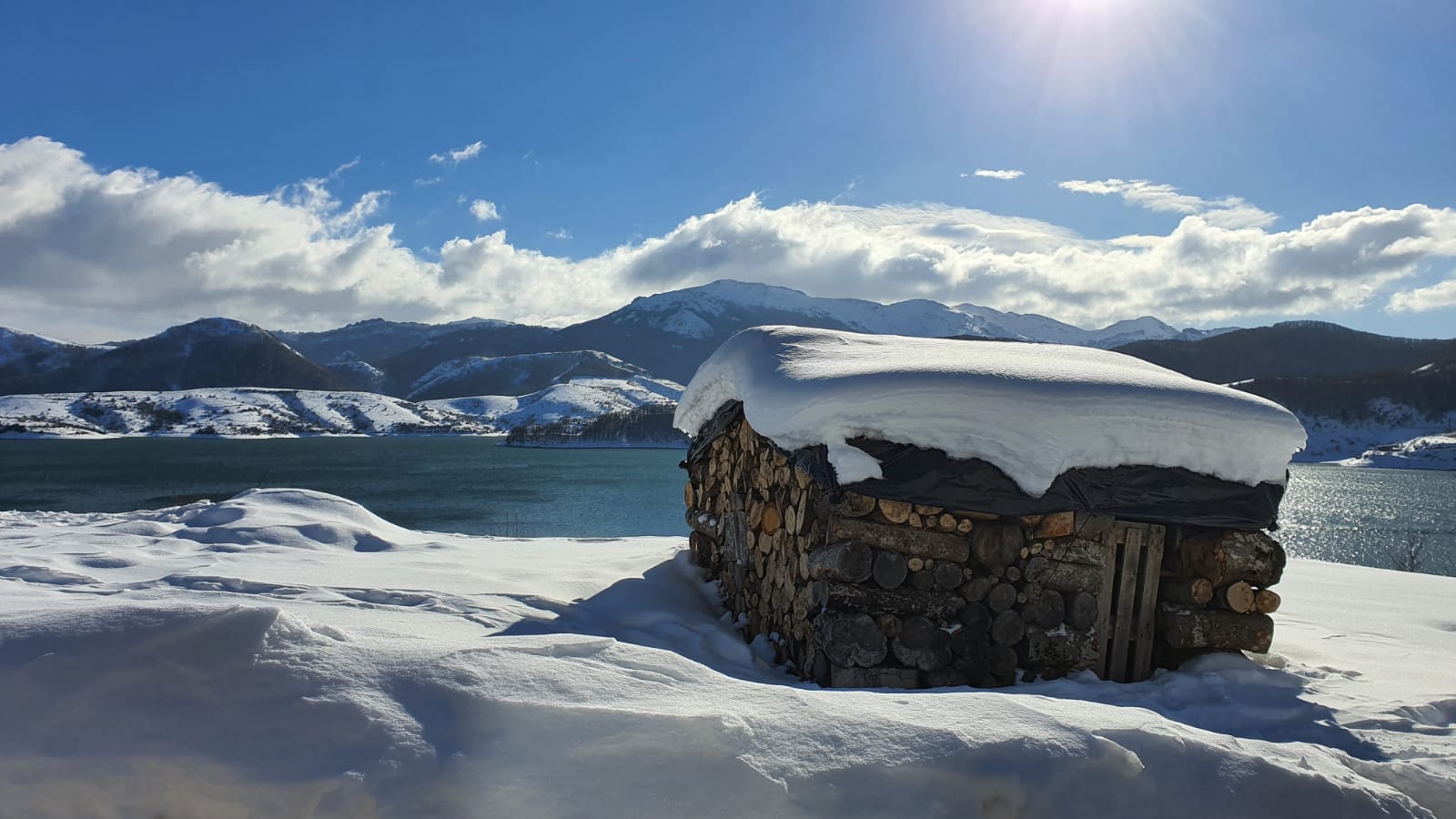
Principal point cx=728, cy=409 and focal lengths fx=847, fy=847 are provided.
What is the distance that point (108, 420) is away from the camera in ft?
474

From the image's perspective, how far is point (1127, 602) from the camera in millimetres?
5758

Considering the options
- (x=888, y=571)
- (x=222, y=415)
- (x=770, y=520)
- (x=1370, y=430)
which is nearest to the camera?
(x=888, y=571)

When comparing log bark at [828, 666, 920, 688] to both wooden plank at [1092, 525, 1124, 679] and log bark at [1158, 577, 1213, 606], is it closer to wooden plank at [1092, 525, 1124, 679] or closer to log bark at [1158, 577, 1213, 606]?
wooden plank at [1092, 525, 1124, 679]

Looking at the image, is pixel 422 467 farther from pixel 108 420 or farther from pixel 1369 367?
pixel 1369 367

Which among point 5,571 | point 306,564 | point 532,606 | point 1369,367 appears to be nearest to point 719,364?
point 532,606

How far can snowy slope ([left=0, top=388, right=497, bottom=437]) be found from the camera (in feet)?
462

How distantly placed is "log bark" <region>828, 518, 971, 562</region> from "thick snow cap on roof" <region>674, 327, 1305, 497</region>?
1.27 ft

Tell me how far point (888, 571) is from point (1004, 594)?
2.68 ft

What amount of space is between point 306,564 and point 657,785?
231 inches

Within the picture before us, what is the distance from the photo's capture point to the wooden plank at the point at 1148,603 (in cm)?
576

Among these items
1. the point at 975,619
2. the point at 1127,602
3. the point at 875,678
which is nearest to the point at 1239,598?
the point at 1127,602

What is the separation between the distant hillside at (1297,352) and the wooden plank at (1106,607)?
156m

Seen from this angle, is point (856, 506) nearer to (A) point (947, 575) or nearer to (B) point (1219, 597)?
(A) point (947, 575)

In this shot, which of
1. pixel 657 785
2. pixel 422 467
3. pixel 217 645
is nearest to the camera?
pixel 657 785
